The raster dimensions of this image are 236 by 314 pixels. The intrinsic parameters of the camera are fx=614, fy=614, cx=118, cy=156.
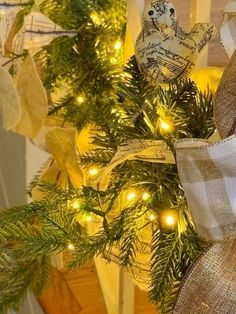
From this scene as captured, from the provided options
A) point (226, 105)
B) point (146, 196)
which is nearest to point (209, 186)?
point (226, 105)

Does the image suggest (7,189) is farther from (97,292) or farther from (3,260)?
(3,260)

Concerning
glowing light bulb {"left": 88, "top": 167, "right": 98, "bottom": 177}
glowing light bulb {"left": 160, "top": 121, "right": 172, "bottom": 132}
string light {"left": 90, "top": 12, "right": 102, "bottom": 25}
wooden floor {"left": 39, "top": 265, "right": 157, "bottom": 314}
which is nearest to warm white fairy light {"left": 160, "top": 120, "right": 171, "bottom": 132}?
glowing light bulb {"left": 160, "top": 121, "right": 172, "bottom": 132}

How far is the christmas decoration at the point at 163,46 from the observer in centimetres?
52

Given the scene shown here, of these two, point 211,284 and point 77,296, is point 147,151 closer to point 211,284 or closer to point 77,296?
point 211,284

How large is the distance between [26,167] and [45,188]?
0.68 metres

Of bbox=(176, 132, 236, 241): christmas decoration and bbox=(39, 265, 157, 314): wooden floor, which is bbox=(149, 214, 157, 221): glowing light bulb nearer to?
bbox=(176, 132, 236, 241): christmas decoration

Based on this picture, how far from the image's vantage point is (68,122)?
661 millimetres

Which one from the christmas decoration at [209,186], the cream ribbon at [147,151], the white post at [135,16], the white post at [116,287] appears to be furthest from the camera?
the white post at [116,287]

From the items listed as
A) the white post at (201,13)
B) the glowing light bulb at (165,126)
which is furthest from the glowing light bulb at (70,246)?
the white post at (201,13)

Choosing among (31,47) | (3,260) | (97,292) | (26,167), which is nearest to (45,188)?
(3,260)

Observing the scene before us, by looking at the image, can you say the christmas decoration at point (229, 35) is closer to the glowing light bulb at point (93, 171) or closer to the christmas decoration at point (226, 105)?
the christmas decoration at point (226, 105)

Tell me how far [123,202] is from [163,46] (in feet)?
0.45

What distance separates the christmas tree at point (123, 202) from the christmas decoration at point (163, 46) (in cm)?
2

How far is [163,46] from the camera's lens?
1.71ft
